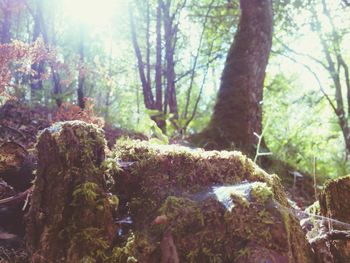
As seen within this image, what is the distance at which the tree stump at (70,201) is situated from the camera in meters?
1.48

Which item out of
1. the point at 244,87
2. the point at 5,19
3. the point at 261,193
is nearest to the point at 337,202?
the point at 261,193

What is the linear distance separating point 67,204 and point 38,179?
182 millimetres

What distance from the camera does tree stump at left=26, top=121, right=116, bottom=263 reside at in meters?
1.48

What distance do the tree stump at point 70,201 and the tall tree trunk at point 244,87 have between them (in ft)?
11.2

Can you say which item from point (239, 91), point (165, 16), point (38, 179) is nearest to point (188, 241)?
point (38, 179)

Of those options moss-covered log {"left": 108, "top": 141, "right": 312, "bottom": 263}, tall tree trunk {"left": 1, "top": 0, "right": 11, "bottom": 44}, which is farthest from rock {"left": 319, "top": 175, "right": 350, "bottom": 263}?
tall tree trunk {"left": 1, "top": 0, "right": 11, "bottom": 44}

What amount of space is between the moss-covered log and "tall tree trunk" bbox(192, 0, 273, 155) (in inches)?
121

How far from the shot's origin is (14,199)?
6.35 feet

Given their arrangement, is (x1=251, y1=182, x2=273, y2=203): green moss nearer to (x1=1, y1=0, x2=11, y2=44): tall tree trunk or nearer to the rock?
the rock

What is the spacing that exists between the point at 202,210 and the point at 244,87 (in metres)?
4.05

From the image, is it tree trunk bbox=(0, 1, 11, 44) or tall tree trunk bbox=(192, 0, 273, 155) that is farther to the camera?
tree trunk bbox=(0, 1, 11, 44)

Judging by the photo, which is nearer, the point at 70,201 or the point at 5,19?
the point at 70,201

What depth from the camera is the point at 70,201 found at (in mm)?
1570

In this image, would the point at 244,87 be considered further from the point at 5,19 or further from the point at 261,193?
the point at 5,19
